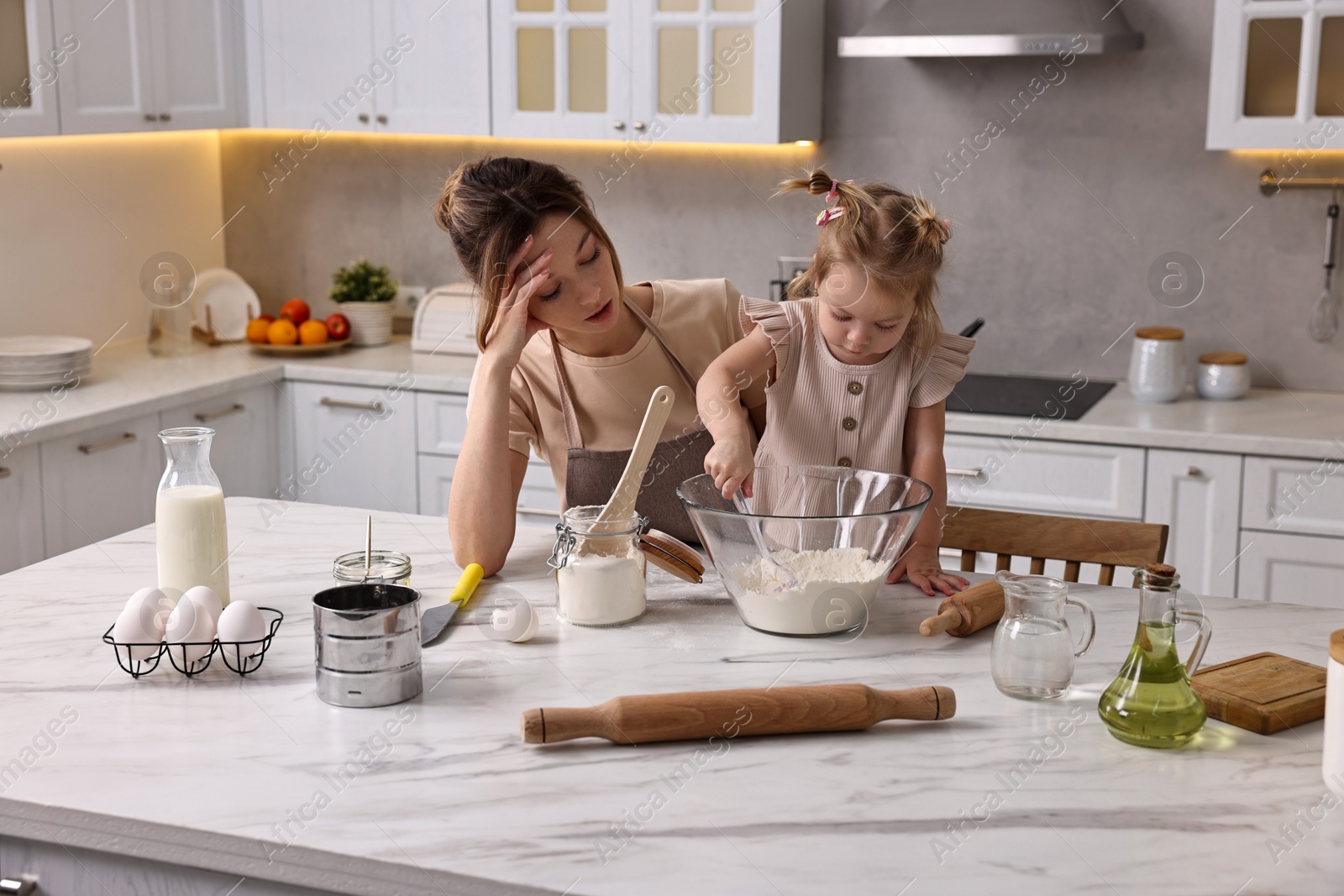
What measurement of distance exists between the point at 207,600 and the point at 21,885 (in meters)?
0.32

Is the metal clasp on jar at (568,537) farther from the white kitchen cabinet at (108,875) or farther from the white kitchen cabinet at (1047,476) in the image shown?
the white kitchen cabinet at (1047,476)

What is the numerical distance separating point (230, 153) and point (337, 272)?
61 cm

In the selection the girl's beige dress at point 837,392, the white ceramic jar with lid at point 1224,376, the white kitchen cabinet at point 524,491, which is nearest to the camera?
the girl's beige dress at point 837,392

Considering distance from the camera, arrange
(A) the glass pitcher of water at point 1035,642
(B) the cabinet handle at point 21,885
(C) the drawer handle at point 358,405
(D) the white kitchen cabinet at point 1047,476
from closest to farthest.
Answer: (B) the cabinet handle at point 21,885, (A) the glass pitcher of water at point 1035,642, (D) the white kitchen cabinet at point 1047,476, (C) the drawer handle at point 358,405

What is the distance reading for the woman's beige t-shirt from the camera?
1.82 meters

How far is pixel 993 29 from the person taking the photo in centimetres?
286

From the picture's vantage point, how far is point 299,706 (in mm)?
1231

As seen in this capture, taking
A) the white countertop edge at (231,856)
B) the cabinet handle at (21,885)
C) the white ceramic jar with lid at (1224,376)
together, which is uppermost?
the white ceramic jar with lid at (1224,376)

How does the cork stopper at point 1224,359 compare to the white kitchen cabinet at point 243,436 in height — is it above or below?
above

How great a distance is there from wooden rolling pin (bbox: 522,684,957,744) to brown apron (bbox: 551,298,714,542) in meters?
0.62

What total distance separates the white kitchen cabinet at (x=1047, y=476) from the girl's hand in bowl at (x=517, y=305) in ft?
4.62

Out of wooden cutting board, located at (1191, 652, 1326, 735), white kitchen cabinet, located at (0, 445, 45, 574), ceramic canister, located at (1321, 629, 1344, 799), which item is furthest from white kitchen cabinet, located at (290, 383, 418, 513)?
ceramic canister, located at (1321, 629, 1344, 799)

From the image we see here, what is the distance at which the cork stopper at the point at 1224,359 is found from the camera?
2.96 meters

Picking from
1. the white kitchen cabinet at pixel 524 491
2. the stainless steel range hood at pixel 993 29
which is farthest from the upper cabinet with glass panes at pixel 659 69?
the white kitchen cabinet at pixel 524 491
